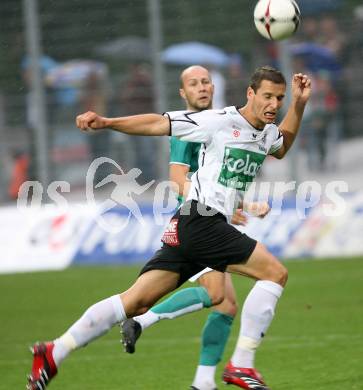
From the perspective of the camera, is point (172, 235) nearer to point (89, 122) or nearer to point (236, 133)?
point (236, 133)

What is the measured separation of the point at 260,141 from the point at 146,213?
8844mm

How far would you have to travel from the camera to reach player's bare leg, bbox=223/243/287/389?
6715 millimetres

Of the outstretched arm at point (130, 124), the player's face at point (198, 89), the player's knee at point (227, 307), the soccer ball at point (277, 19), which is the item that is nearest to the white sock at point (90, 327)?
the player's knee at point (227, 307)

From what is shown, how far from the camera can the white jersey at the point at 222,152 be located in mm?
6805

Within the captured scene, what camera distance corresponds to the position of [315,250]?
1534 cm

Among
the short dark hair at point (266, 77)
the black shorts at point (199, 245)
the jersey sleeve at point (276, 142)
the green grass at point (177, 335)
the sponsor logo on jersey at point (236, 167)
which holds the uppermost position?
the short dark hair at point (266, 77)

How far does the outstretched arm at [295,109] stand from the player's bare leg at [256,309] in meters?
0.94

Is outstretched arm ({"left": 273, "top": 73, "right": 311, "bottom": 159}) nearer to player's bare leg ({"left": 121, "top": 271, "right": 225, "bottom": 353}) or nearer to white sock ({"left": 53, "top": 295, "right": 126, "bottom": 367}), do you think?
player's bare leg ({"left": 121, "top": 271, "right": 225, "bottom": 353})

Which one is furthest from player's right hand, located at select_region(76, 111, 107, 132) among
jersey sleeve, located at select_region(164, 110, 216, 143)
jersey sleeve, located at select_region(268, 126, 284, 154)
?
jersey sleeve, located at select_region(268, 126, 284, 154)

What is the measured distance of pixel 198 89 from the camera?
8336mm

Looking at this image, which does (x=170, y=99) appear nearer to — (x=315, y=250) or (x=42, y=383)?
(x=315, y=250)

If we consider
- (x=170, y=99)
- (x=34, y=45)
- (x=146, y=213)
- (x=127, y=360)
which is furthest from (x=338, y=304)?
(x=34, y=45)

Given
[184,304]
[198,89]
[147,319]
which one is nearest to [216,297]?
[184,304]

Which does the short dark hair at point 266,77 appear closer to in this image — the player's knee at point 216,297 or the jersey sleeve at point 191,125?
the jersey sleeve at point 191,125
